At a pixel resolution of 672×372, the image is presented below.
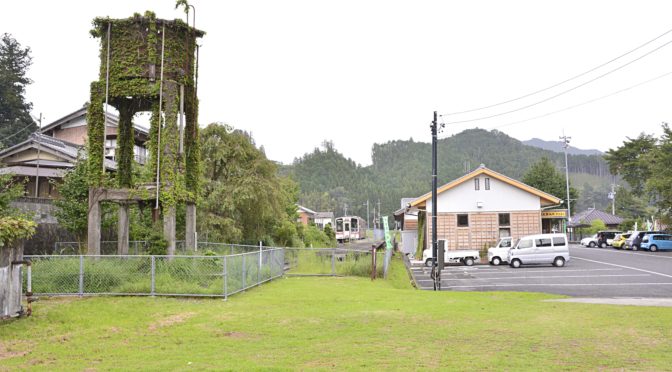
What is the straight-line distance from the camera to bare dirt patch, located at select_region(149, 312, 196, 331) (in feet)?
37.6

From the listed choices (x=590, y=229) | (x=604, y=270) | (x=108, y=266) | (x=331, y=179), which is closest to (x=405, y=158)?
(x=331, y=179)

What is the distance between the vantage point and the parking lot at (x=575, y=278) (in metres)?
19.9

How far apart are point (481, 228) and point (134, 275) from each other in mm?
26616

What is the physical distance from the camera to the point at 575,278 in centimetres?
2364

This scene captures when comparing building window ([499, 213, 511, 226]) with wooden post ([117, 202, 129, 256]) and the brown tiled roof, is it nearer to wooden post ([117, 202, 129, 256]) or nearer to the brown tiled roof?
wooden post ([117, 202, 129, 256])

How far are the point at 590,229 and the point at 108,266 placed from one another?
6329 centimetres

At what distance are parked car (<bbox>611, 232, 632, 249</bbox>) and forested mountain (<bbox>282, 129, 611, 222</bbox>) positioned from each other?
274 feet

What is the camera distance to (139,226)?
2369 cm

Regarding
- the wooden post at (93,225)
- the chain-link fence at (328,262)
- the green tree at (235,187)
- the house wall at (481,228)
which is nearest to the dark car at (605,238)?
the house wall at (481,228)

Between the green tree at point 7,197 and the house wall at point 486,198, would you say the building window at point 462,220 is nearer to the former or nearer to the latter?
the house wall at point 486,198

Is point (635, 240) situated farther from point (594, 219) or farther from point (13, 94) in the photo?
point (13, 94)

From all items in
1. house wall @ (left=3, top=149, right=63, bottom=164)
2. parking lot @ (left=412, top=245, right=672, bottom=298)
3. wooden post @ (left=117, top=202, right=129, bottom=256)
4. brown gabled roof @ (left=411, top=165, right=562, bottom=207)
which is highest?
house wall @ (left=3, top=149, right=63, bottom=164)

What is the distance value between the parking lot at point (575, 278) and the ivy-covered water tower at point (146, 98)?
1121cm

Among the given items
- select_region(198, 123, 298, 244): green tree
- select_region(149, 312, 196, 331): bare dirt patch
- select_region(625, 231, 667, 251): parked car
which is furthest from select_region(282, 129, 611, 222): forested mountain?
select_region(149, 312, 196, 331): bare dirt patch
